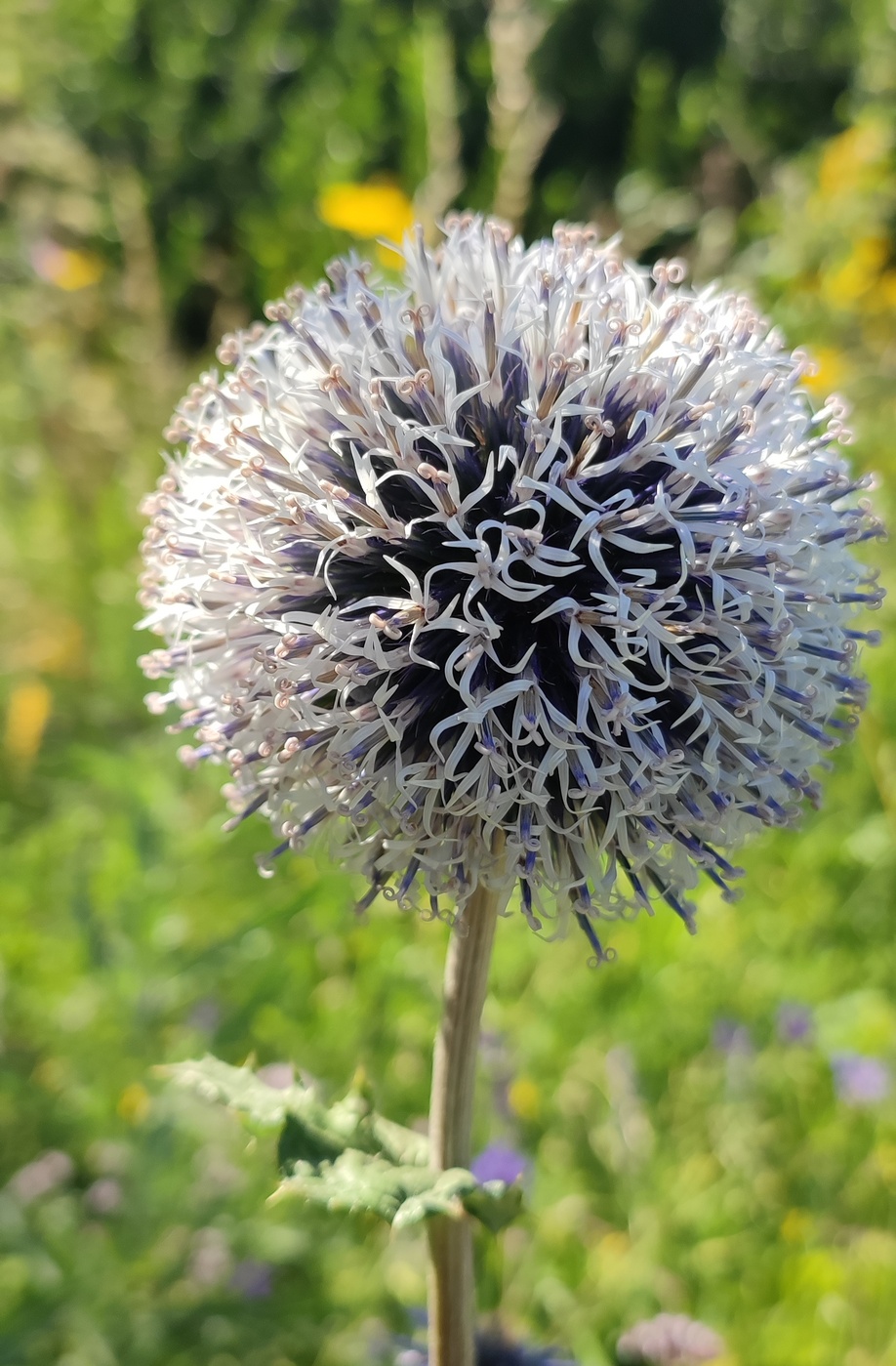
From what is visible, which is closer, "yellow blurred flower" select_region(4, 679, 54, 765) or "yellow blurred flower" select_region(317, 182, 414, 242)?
"yellow blurred flower" select_region(4, 679, 54, 765)

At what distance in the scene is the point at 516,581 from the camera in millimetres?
794

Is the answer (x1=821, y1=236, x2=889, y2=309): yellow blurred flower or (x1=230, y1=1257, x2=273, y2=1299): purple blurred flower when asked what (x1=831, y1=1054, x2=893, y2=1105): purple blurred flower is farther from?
(x1=821, y1=236, x2=889, y2=309): yellow blurred flower

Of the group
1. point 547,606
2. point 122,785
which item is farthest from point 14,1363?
point 547,606

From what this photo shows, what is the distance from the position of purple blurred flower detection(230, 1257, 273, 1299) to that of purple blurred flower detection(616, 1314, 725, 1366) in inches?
22.7

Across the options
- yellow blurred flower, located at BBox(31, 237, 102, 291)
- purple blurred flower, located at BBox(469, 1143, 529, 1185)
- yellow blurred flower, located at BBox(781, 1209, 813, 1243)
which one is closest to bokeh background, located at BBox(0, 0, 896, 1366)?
yellow blurred flower, located at BBox(781, 1209, 813, 1243)

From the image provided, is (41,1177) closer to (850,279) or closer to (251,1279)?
(251,1279)

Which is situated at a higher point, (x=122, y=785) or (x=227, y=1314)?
(x=122, y=785)

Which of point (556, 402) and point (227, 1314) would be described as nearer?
point (556, 402)

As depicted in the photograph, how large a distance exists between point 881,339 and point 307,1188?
358 centimetres

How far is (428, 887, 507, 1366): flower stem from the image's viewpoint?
2.77ft

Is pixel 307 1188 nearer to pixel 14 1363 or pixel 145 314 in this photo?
Answer: pixel 14 1363

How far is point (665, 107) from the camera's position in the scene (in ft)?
17.4

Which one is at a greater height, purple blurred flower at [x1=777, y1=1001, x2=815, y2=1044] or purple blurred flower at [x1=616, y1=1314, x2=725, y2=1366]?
purple blurred flower at [x1=777, y1=1001, x2=815, y2=1044]

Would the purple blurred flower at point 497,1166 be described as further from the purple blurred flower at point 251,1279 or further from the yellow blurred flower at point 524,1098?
the purple blurred flower at point 251,1279
